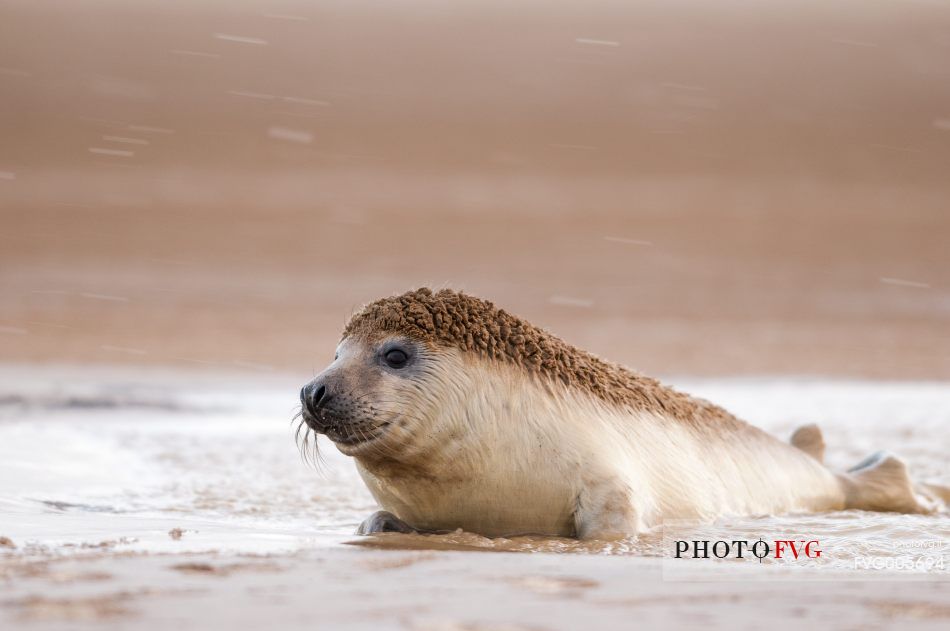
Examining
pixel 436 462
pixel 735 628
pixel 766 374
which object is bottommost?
pixel 735 628

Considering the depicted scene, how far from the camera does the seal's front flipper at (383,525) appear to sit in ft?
17.5

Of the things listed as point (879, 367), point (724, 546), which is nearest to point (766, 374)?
point (879, 367)

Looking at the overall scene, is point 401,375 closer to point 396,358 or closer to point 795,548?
point 396,358

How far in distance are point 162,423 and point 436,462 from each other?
590 centimetres

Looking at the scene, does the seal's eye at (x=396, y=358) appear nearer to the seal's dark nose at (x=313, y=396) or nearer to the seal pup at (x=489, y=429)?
the seal pup at (x=489, y=429)

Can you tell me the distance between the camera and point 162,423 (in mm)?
10742

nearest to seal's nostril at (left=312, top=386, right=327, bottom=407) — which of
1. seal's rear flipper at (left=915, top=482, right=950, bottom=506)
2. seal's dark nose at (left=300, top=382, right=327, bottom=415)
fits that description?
seal's dark nose at (left=300, top=382, right=327, bottom=415)

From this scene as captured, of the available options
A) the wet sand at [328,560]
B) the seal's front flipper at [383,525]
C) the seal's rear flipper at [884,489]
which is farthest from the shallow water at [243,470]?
the seal's rear flipper at [884,489]

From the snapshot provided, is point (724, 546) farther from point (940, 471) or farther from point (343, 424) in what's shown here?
point (940, 471)

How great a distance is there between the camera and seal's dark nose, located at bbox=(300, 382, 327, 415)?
205 inches

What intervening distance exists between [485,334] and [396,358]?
397 millimetres

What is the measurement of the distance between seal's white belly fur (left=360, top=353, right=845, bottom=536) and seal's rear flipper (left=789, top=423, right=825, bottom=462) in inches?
60.1

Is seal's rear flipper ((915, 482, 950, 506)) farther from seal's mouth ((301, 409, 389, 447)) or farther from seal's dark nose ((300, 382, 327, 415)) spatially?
seal's dark nose ((300, 382, 327, 415))

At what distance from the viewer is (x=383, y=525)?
17.6ft
